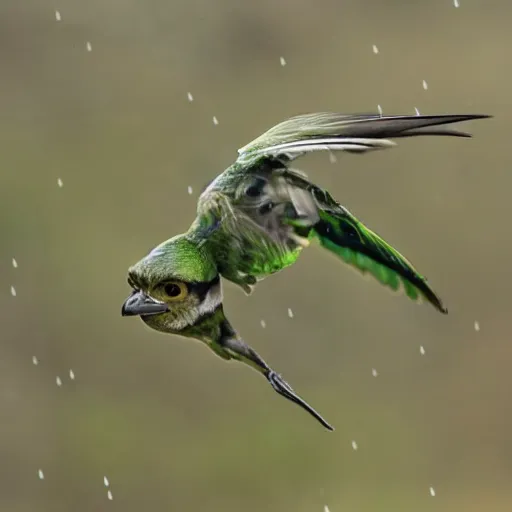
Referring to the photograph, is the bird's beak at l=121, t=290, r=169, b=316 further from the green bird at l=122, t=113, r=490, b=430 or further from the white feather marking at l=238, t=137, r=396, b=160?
the white feather marking at l=238, t=137, r=396, b=160

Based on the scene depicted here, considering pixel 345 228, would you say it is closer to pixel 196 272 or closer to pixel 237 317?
pixel 196 272

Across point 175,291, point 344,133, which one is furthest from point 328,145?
point 175,291

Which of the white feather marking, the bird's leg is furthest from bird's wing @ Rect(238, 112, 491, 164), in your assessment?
the bird's leg

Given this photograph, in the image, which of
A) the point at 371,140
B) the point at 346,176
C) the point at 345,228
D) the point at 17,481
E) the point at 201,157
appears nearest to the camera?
the point at 371,140

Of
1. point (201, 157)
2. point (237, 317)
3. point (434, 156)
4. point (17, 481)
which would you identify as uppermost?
point (201, 157)

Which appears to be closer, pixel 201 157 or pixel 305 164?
pixel 305 164

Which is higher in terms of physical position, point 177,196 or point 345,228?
point 345,228

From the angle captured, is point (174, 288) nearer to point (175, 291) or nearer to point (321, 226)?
point (175, 291)

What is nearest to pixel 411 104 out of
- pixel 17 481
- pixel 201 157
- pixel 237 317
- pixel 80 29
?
pixel 201 157
